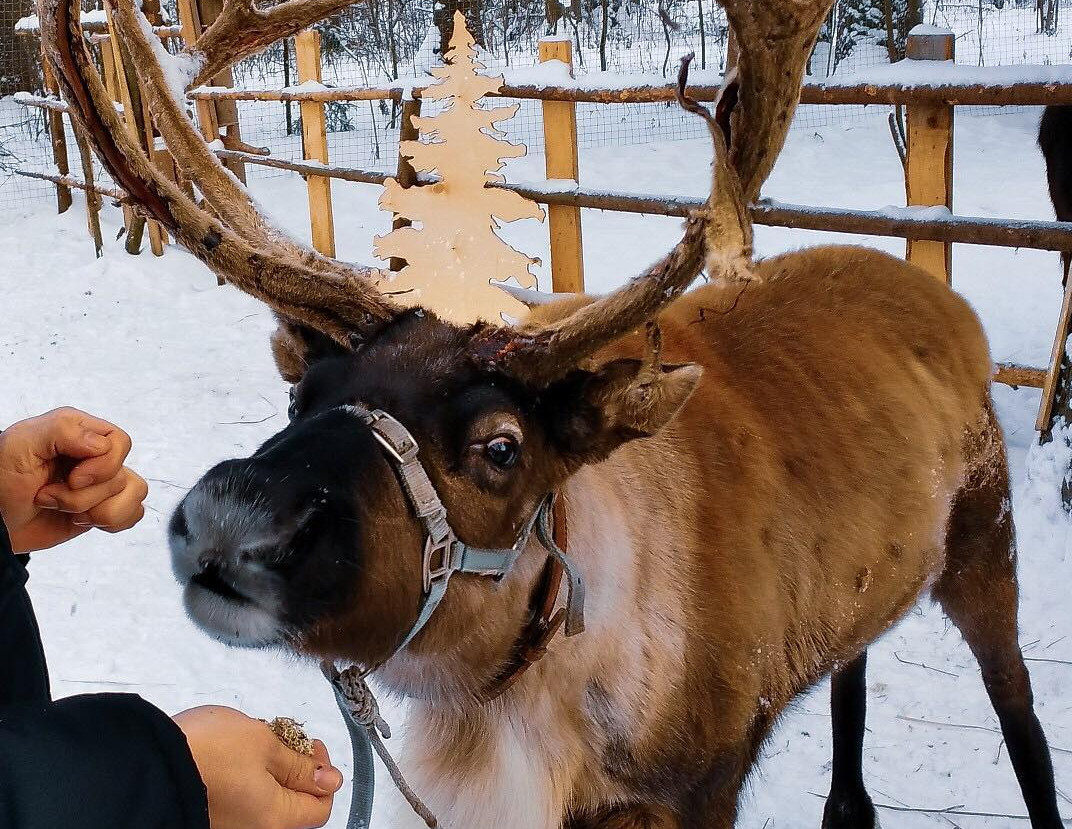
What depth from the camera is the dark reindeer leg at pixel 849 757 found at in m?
2.94

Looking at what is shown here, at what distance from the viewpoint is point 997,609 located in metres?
2.81

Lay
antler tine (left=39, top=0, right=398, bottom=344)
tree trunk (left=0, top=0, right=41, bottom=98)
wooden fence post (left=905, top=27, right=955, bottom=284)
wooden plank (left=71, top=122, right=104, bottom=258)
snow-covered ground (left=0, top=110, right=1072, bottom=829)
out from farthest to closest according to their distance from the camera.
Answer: tree trunk (left=0, top=0, right=41, bottom=98), wooden plank (left=71, top=122, right=104, bottom=258), wooden fence post (left=905, top=27, right=955, bottom=284), snow-covered ground (left=0, top=110, right=1072, bottom=829), antler tine (left=39, top=0, right=398, bottom=344)

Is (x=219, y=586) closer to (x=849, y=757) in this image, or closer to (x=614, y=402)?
(x=614, y=402)

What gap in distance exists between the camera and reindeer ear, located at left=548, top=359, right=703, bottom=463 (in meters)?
1.72

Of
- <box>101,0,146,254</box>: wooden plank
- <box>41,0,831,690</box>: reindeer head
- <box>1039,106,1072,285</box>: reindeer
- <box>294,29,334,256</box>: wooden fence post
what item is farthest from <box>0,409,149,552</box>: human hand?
<box>101,0,146,254</box>: wooden plank

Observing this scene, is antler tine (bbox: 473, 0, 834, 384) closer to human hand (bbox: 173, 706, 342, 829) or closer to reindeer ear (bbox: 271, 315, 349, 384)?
reindeer ear (bbox: 271, 315, 349, 384)

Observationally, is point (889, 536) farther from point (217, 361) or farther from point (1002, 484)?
point (217, 361)

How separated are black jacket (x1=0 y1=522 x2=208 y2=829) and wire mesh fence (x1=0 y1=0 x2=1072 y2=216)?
1000 cm

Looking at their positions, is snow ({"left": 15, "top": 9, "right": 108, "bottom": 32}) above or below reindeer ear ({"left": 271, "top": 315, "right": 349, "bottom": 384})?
above

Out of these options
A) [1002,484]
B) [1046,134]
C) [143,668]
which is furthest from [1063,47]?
[143,668]

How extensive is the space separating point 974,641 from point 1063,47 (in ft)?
46.2

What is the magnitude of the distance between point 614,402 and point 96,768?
99 cm

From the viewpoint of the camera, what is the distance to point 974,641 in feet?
9.38

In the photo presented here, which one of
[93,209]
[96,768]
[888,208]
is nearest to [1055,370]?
[888,208]
